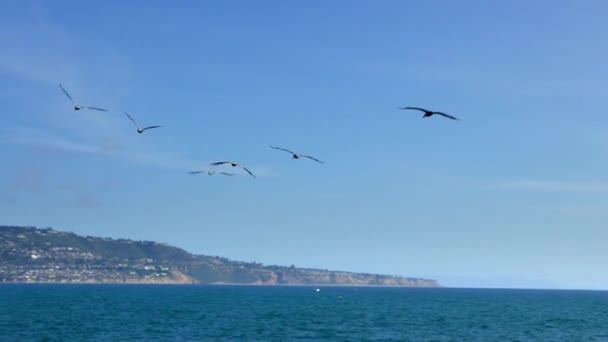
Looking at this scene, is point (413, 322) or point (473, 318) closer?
point (413, 322)

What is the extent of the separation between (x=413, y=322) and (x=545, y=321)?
32.6 meters

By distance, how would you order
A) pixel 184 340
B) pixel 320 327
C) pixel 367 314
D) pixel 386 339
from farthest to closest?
1. pixel 367 314
2. pixel 320 327
3. pixel 386 339
4. pixel 184 340

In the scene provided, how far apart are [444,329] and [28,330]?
2649 inches

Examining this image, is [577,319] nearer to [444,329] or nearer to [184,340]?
[444,329]

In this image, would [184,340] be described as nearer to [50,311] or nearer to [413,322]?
[413,322]

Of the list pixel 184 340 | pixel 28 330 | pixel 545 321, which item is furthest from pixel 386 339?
pixel 545 321

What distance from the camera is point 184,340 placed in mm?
111938

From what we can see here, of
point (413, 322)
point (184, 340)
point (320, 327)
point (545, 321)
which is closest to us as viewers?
point (184, 340)

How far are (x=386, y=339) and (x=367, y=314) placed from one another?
6464cm

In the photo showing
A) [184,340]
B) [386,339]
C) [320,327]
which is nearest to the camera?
[184,340]

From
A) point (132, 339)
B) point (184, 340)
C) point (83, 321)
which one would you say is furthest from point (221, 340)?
point (83, 321)

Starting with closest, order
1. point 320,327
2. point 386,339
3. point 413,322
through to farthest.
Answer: point 386,339, point 320,327, point 413,322

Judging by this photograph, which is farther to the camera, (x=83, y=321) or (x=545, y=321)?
(x=545, y=321)

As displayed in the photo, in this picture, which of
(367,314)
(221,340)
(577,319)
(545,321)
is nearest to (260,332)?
(221,340)
